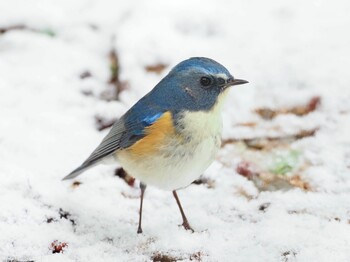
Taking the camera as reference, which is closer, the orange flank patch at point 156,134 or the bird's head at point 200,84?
the orange flank patch at point 156,134

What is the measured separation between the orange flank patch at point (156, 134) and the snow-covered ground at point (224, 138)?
1.99 ft

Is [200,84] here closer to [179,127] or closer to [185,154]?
[179,127]

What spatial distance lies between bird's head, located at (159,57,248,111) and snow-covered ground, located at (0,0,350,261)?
2.86 ft

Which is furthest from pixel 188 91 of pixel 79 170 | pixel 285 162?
pixel 285 162

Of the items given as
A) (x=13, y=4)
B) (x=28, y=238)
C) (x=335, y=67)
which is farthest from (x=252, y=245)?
(x=13, y=4)

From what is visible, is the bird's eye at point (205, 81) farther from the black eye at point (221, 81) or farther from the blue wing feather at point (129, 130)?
the blue wing feather at point (129, 130)

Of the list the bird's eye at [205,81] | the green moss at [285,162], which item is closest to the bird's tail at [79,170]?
the bird's eye at [205,81]

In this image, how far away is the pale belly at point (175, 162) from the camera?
427 centimetres

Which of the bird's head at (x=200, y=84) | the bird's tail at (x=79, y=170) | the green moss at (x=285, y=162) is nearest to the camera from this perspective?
the bird's head at (x=200, y=84)

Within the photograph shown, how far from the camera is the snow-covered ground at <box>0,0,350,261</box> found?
437 cm

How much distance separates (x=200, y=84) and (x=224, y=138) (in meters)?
1.44

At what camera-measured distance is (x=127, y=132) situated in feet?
15.1

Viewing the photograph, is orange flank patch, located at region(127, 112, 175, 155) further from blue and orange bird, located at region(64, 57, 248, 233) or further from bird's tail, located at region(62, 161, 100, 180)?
bird's tail, located at region(62, 161, 100, 180)

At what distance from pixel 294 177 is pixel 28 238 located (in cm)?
213
